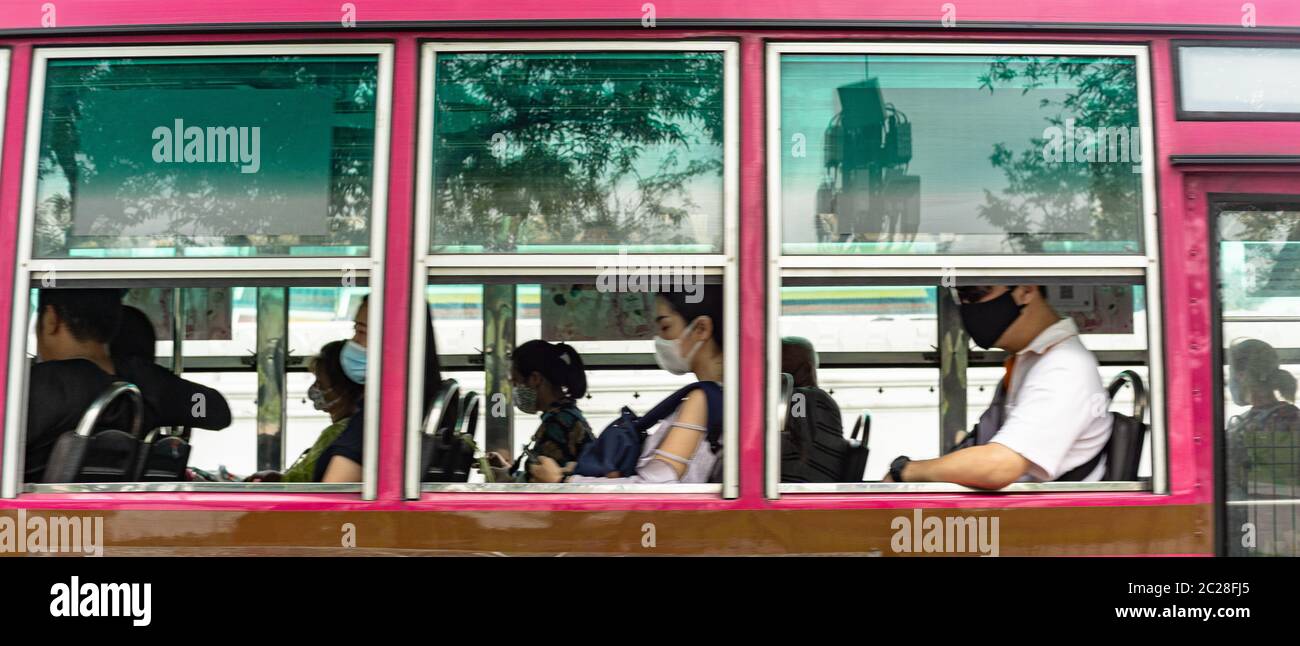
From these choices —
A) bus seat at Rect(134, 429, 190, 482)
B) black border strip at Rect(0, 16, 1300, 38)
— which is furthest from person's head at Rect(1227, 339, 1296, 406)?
bus seat at Rect(134, 429, 190, 482)

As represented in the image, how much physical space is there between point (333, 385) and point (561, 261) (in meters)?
1.46

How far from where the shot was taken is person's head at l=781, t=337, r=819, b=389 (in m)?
3.85

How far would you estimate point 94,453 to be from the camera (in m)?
3.12

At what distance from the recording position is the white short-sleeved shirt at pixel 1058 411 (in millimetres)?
3027

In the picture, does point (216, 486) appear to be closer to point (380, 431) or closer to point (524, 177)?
point (380, 431)

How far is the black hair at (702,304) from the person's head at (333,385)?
1156 millimetres

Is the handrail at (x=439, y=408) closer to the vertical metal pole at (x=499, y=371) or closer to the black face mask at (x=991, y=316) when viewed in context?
the vertical metal pole at (x=499, y=371)

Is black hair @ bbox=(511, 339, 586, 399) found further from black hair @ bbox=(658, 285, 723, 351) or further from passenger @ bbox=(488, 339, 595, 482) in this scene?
black hair @ bbox=(658, 285, 723, 351)

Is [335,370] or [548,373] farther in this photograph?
[548,373]

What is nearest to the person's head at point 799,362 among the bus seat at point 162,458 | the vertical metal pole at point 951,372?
the vertical metal pole at point 951,372

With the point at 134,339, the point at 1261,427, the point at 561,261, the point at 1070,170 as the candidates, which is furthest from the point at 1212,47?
the point at 134,339

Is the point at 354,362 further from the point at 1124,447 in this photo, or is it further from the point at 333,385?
the point at 1124,447
